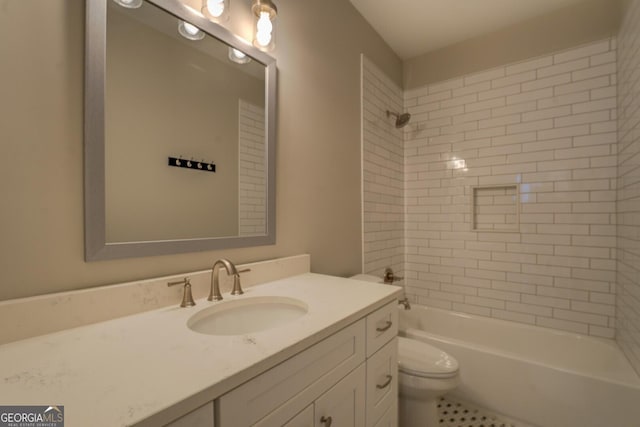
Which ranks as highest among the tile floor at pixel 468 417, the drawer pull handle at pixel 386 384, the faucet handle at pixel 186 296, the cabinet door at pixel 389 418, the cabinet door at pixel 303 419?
the faucet handle at pixel 186 296

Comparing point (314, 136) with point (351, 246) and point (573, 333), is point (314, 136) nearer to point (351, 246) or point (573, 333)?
point (351, 246)

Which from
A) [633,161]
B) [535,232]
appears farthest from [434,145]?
[633,161]

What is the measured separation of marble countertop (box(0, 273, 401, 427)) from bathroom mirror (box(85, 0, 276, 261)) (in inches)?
9.8

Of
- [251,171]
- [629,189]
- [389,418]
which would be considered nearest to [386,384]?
[389,418]

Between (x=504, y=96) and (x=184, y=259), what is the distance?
2.58 meters

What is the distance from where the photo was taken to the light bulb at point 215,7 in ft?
3.51

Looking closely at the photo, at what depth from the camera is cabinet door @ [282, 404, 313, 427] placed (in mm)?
677

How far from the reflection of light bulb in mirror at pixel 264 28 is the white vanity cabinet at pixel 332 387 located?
127 centimetres

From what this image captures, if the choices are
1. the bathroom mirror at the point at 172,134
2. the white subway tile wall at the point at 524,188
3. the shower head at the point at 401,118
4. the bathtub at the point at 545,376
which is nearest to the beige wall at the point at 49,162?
the bathroom mirror at the point at 172,134

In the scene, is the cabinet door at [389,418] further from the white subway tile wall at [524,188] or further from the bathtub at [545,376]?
the white subway tile wall at [524,188]

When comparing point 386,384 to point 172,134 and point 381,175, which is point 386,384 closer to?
point 172,134

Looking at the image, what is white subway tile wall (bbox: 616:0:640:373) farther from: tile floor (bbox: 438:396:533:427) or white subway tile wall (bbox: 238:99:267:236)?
white subway tile wall (bbox: 238:99:267:236)

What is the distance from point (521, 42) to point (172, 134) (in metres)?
2.63

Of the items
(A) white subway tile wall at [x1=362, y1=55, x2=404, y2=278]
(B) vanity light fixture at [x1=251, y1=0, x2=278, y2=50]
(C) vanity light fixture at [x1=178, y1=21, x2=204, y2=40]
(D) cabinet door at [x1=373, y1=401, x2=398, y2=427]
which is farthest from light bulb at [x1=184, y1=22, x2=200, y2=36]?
(D) cabinet door at [x1=373, y1=401, x2=398, y2=427]
